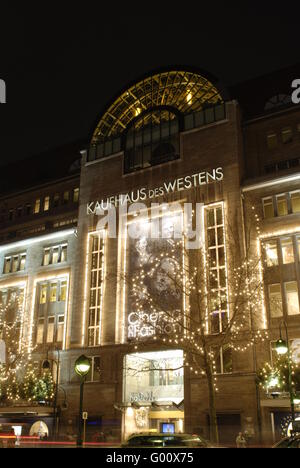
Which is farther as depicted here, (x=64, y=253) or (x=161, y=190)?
(x=64, y=253)

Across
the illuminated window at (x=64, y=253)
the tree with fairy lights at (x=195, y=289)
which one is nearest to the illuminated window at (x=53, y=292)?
the illuminated window at (x=64, y=253)

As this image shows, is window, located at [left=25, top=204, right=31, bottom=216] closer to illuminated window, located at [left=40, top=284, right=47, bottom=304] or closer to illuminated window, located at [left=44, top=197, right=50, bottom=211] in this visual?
illuminated window, located at [left=44, top=197, right=50, bottom=211]

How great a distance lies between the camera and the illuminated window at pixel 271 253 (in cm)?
3894

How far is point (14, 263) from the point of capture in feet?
182

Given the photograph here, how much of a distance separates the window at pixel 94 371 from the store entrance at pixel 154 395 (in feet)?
9.11

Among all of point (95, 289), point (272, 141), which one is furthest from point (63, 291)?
point (272, 141)

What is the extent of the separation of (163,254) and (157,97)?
17714 mm

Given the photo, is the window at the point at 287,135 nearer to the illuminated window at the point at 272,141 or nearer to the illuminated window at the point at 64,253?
the illuminated window at the point at 272,141

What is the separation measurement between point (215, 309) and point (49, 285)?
788 inches

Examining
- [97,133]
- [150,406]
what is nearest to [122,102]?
[97,133]

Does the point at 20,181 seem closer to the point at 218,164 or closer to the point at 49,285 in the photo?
the point at 49,285

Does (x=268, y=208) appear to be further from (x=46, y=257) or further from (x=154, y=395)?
(x=46, y=257)
